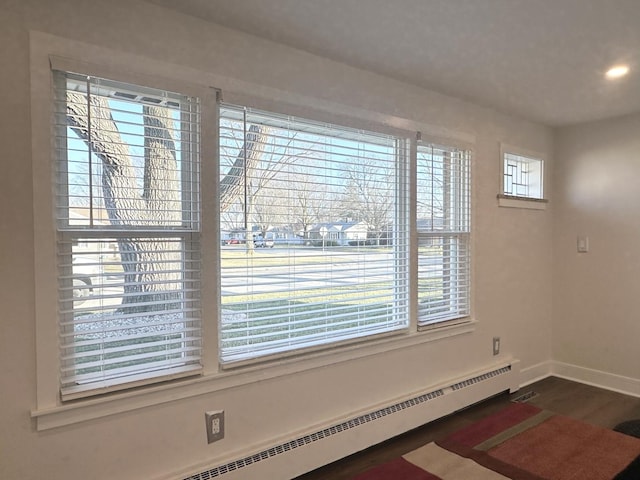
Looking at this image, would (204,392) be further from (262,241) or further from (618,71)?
(618,71)

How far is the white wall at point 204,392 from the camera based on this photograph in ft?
5.20

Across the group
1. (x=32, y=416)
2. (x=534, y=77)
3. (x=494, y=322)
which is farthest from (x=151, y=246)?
(x=494, y=322)

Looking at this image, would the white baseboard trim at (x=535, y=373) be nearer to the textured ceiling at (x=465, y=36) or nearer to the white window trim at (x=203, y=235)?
the white window trim at (x=203, y=235)

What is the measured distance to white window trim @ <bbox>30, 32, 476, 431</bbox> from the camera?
162cm

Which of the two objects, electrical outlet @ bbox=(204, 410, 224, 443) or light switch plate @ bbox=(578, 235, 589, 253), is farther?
light switch plate @ bbox=(578, 235, 589, 253)

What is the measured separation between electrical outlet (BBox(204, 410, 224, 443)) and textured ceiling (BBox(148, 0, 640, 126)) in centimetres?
191

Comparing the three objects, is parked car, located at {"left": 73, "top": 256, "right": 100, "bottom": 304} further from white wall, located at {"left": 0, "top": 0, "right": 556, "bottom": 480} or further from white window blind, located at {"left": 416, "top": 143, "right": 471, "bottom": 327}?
white window blind, located at {"left": 416, "top": 143, "right": 471, "bottom": 327}

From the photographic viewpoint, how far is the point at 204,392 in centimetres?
202

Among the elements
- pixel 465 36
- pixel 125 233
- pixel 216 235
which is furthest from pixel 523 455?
pixel 125 233

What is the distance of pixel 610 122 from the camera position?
12.2 ft

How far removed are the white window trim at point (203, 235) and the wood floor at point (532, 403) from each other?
1.97 feet

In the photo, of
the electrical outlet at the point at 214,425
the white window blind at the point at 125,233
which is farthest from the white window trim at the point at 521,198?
the electrical outlet at the point at 214,425

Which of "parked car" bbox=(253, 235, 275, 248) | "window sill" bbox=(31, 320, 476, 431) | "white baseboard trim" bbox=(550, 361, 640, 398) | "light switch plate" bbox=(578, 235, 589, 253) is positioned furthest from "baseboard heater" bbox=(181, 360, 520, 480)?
"light switch plate" bbox=(578, 235, 589, 253)

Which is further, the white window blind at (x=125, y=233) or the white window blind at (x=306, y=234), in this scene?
the white window blind at (x=306, y=234)
